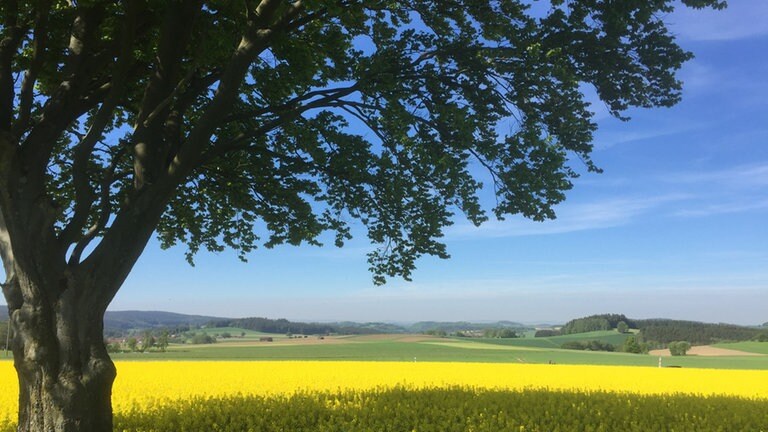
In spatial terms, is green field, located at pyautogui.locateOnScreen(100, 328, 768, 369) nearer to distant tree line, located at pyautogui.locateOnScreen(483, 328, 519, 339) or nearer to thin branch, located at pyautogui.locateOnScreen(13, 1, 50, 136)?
distant tree line, located at pyautogui.locateOnScreen(483, 328, 519, 339)

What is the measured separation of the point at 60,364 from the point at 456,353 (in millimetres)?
52328

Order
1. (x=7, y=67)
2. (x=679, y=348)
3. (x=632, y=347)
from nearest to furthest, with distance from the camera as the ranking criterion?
1. (x=7, y=67)
2. (x=679, y=348)
3. (x=632, y=347)

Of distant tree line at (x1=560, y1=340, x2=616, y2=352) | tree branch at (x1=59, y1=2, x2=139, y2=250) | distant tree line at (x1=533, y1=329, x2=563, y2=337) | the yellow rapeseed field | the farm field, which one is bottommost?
distant tree line at (x1=560, y1=340, x2=616, y2=352)

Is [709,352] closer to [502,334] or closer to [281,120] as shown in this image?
[502,334]

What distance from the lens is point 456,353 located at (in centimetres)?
5781

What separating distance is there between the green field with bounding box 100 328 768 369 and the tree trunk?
34358 mm

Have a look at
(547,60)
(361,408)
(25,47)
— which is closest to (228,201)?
(25,47)

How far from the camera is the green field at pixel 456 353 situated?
1880 inches

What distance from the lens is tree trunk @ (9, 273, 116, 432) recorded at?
8.40 m

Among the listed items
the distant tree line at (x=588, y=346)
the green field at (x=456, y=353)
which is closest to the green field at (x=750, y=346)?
the green field at (x=456, y=353)

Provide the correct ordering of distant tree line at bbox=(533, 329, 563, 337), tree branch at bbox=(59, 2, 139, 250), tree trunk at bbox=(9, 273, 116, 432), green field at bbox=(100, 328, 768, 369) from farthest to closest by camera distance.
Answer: distant tree line at bbox=(533, 329, 563, 337), green field at bbox=(100, 328, 768, 369), tree branch at bbox=(59, 2, 139, 250), tree trunk at bbox=(9, 273, 116, 432)

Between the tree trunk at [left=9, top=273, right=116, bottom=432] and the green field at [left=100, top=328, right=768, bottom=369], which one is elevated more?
the tree trunk at [left=9, top=273, right=116, bottom=432]

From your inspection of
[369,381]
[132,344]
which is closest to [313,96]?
[369,381]

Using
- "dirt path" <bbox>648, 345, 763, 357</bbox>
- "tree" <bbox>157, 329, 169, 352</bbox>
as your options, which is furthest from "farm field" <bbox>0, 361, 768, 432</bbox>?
"dirt path" <bbox>648, 345, 763, 357</bbox>
